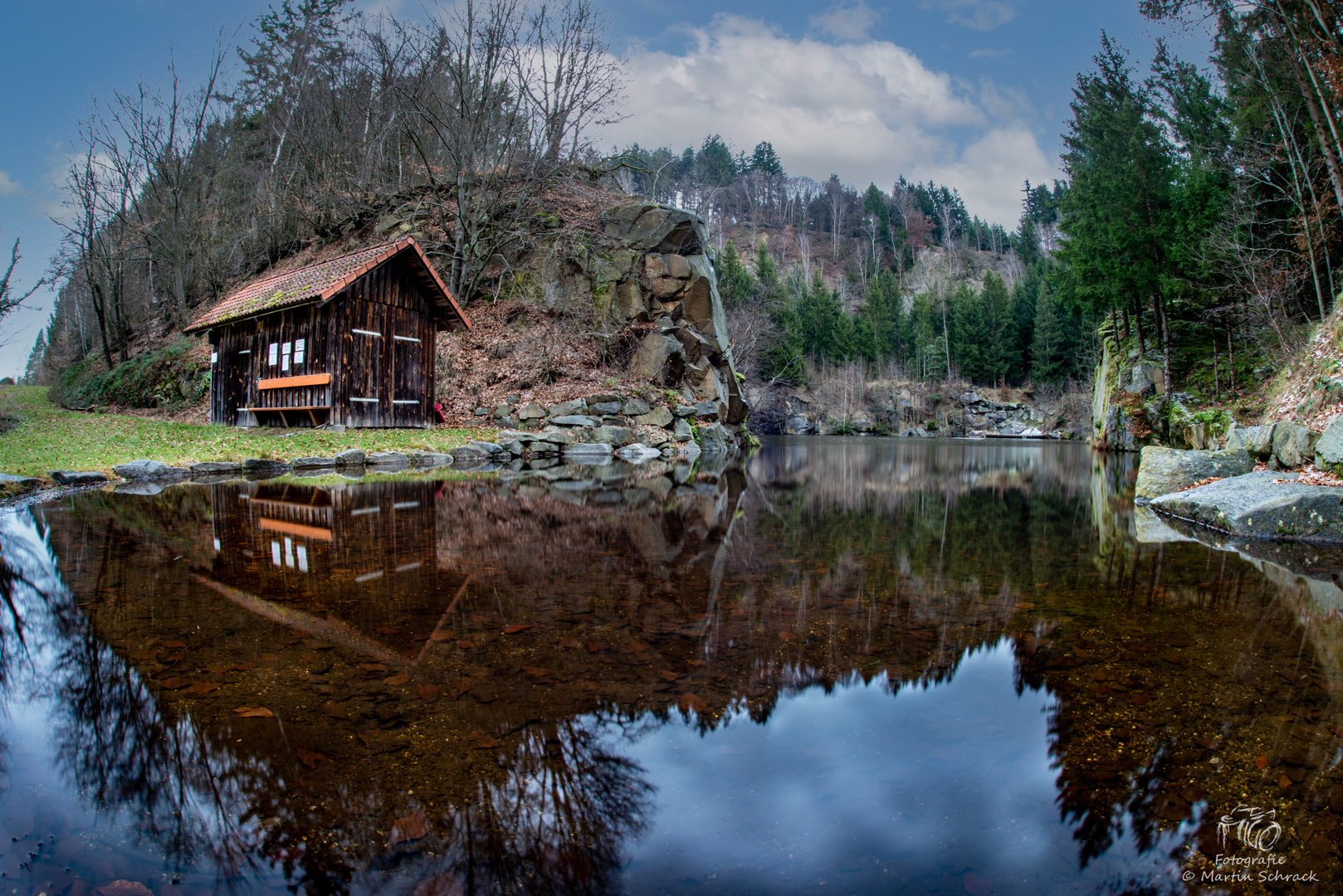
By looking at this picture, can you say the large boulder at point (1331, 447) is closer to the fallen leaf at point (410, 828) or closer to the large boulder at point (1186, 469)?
the large boulder at point (1186, 469)

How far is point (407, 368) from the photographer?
1975cm

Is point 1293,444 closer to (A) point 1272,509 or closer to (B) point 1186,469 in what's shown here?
(B) point 1186,469

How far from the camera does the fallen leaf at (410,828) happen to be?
1940mm

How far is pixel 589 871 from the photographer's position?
186 centimetres

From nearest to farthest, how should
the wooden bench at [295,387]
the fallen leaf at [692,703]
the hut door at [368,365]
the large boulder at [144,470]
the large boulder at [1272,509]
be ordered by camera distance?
the fallen leaf at [692,703], the large boulder at [1272,509], the large boulder at [144,470], the wooden bench at [295,387], the hut door at [368,365]

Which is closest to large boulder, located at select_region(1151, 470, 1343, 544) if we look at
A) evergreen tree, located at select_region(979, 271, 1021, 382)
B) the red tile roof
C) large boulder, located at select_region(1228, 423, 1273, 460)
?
large boulder, located at select_region(1228, 423, 1273, 460)

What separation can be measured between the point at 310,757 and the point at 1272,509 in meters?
9.66

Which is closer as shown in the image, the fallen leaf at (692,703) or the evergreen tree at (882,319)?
the fallen leaf at (692,703)

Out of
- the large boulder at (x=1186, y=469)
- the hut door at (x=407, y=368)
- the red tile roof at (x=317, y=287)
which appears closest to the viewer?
the large boulder at (x=1186, y=469)

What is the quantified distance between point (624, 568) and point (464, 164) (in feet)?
76.6

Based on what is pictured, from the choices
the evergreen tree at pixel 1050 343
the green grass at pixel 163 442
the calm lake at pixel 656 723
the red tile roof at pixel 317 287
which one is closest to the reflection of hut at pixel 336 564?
the calm lake at pixel 656 723

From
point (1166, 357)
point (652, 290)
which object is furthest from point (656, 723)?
point (1166, 357)

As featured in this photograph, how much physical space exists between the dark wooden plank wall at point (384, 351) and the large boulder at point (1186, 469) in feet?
60.2

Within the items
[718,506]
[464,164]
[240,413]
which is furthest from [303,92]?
[718,506]
